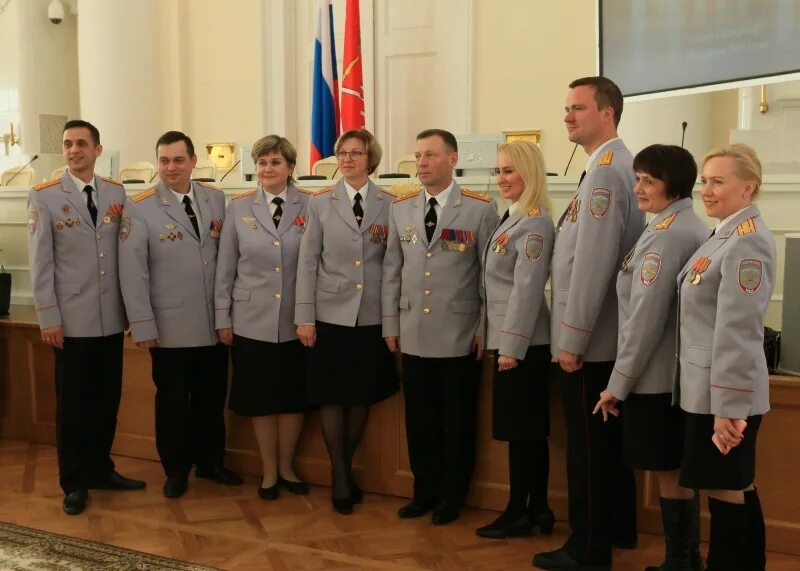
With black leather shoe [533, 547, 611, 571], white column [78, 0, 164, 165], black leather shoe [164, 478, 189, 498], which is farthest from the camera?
white column [78, 0, 164, 165]

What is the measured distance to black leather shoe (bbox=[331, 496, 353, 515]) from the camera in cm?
321

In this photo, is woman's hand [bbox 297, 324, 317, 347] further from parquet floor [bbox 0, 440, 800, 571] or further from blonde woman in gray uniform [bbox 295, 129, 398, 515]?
parquet floor [bbox 0, 440, 800, 571]

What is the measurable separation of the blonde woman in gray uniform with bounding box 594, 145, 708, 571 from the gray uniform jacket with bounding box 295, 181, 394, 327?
108 cm

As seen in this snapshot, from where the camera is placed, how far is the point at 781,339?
281 centimetres

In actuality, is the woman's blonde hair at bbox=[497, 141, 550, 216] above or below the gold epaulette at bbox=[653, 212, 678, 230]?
above

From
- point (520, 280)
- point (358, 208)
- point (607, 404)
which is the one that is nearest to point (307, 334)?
point (358, 208)

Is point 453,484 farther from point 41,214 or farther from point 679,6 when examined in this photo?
point 679,6

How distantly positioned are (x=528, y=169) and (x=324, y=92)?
4.83 meters

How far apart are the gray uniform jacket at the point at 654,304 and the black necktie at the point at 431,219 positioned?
0.86 meters

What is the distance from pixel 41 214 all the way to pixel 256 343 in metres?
0.94

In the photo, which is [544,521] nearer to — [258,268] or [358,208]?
[358,208]

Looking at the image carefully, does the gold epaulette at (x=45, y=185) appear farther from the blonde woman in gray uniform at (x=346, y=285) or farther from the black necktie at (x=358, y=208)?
the black necktie at (x=358, y=208)

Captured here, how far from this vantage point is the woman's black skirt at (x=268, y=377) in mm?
3301

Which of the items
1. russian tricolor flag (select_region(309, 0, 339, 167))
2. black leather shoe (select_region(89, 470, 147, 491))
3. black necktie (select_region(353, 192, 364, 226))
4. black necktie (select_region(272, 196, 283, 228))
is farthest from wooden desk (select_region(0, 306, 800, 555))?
russian tricolor flag (select_region(309, 0, 339, 167))
